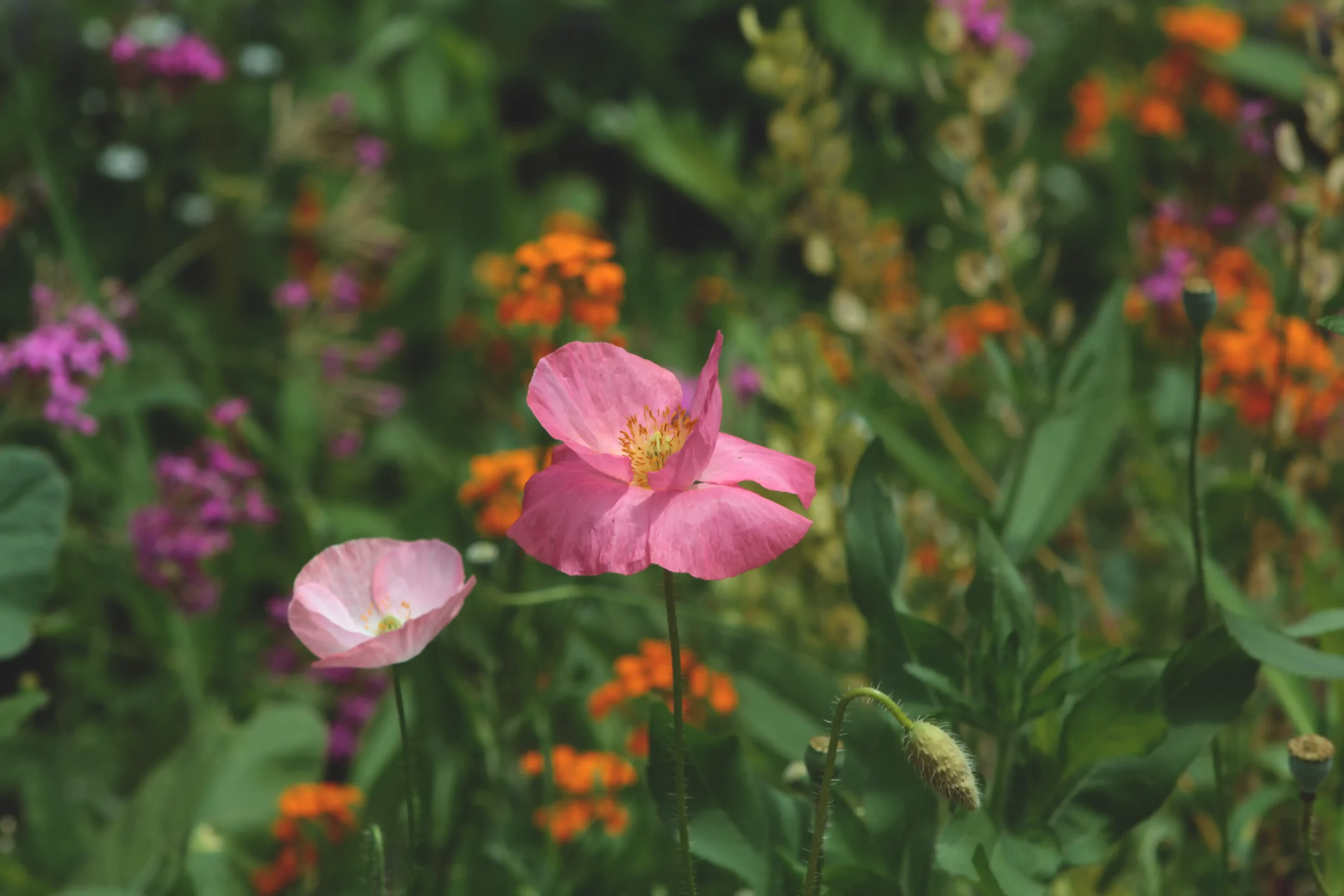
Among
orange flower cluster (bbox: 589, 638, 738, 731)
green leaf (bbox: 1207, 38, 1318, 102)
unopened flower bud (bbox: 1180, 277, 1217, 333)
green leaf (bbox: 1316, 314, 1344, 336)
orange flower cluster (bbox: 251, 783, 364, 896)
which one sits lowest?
orange flower cluster (bbox: 251, 783, 364, 896)

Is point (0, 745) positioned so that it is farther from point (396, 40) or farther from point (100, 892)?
point (396, 40)

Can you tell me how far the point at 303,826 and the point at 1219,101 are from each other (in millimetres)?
2259

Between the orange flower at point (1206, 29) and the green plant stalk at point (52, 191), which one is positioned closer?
the green plant stalk at point (52, 191)

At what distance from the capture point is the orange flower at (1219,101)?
2715mm

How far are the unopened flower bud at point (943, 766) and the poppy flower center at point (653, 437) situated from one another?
255mm

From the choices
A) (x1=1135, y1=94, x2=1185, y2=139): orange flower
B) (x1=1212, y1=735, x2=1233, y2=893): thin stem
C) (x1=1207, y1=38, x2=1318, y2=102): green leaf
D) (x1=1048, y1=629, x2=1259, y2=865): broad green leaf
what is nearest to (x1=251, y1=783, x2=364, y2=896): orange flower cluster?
(x1=1048, y1=629, x2=1259, y2=865): broad green leaf

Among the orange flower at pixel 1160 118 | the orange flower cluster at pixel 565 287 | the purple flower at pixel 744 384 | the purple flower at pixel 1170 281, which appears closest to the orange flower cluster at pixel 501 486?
the orange flower cluster at pixel 565 287

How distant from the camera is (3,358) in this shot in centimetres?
155

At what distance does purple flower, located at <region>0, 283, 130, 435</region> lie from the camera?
156cm

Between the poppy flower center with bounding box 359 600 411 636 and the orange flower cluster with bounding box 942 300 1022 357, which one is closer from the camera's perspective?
the poppy flower center with bounding box 359 600 411 636

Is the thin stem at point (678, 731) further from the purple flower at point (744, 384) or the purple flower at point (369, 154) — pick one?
the purple flower at point (369, 154)

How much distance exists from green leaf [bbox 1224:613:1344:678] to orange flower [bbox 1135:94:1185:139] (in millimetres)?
1939

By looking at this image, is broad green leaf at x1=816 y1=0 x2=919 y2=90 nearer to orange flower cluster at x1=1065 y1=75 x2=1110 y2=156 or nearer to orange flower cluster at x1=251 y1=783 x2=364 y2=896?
orange flower cluster at x1=1065 y1=75 x2=1110 y2=156

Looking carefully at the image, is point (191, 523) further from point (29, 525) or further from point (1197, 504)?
point (1197, 504)
